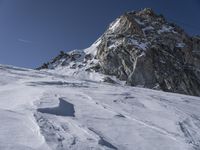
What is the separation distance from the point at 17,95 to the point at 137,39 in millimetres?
80773

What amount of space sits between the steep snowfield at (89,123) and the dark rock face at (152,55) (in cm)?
6384

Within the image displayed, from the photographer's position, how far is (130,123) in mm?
7461

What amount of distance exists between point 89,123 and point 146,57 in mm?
73712

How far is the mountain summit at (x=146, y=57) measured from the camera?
7638 cm

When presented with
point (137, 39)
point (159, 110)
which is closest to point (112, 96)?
point (159, 110)

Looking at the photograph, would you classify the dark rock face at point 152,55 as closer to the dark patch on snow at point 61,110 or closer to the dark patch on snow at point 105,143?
the dark patch on snow at point 61,110

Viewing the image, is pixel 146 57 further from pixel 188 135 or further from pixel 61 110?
pixel 188 135

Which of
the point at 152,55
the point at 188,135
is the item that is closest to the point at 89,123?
the point at 188,135

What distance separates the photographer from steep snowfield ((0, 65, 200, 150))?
553 centimetres

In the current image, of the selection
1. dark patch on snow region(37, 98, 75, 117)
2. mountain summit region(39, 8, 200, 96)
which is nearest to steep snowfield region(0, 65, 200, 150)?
dark patch on snow region(37, 98, 75, 117)

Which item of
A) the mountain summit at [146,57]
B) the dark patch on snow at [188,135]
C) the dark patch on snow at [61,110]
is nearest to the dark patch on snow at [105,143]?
the dark patch on snow at [188,135]

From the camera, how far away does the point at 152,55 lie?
81.2 meters

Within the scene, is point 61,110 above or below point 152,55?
below

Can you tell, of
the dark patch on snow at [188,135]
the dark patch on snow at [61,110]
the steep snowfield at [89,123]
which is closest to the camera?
the steep snowfield at [89,123]
